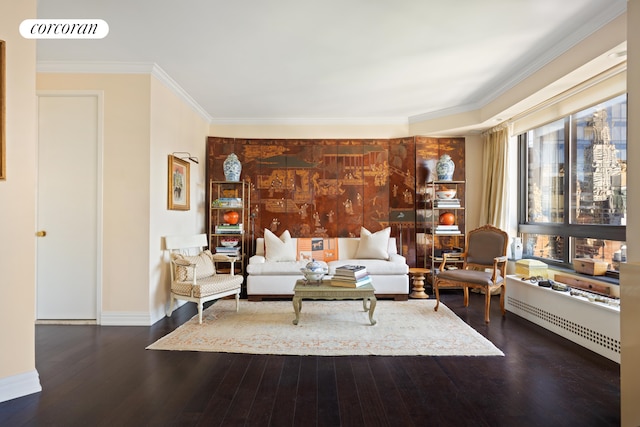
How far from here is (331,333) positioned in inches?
143

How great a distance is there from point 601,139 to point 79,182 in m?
5.99

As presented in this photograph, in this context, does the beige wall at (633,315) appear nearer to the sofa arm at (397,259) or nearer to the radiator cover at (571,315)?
the radiator cover at (571,315)

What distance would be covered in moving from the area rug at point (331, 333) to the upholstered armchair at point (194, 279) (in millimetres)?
311

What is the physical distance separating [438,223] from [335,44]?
3657mm

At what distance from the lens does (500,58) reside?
151 inches

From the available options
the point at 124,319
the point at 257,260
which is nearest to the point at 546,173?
the point at 257,260

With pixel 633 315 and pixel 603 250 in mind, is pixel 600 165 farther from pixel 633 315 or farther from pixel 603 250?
pixel 633 315

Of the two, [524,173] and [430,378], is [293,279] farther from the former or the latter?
[524,173]

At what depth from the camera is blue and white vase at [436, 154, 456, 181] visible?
18.8ft

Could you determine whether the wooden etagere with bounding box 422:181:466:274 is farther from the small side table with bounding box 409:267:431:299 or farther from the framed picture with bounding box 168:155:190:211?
the framed picture with bounding box 168:155:190:211

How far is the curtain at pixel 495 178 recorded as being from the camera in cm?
527

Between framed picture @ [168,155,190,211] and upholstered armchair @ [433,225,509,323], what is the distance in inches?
144

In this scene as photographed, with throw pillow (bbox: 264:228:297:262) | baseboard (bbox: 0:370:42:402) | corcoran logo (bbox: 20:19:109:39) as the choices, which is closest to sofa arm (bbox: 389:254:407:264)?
throw pillow (bbox: 264:228:297:262)

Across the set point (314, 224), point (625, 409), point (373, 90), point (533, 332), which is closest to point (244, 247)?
point (314, 224)
